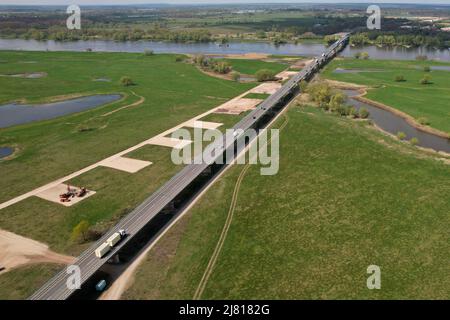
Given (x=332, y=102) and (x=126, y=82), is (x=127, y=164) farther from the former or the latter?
(x=126, y=82)

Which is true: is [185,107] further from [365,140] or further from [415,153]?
[415,153]

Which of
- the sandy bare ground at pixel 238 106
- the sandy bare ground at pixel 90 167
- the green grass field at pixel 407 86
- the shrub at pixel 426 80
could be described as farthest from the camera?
the shrub at pixel 426 80

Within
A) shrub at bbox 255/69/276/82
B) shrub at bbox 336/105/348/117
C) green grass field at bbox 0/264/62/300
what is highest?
shrub at bbox 255/69/276/82

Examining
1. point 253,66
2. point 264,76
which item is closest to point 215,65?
point 253,66

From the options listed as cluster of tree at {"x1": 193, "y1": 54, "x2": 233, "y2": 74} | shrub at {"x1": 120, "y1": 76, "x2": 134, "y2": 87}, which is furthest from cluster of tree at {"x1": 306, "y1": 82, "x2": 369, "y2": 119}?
shrub at {"x1": 120, "y1": 76, "x2": 134, "y2": 87}

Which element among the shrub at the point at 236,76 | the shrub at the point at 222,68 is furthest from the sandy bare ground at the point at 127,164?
the shrub at the point at 222,68

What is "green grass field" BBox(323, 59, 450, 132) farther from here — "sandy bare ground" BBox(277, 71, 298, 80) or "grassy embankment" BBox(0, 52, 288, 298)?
"grassy embankment" BBox(0, 52, 288, 298)

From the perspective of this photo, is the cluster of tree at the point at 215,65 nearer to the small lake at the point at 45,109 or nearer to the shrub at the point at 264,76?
the shrub at the point at 264,76
